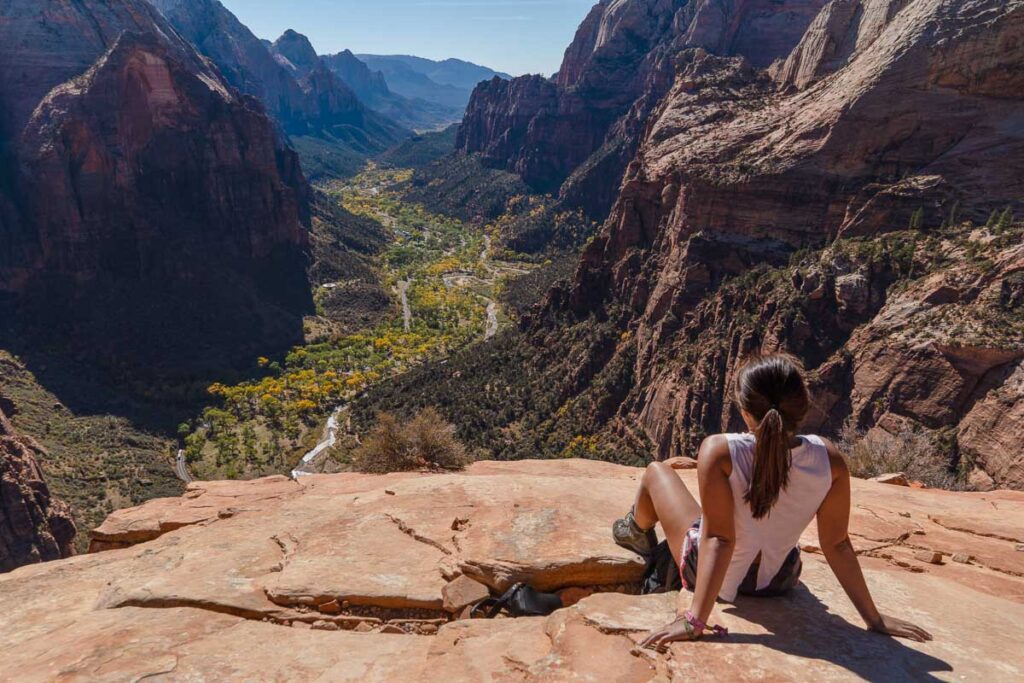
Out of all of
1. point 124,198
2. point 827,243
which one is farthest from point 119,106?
point 827,243

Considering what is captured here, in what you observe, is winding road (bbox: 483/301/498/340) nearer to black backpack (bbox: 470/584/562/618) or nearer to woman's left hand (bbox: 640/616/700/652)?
black backpack (bbox: 470/584/562/618)

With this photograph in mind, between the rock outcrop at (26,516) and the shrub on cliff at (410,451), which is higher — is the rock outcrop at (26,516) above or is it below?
below

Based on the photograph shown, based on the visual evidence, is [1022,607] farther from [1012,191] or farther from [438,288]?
[438,288]

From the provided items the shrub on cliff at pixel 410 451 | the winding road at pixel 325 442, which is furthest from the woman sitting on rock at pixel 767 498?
the winding road at pixel 325 442

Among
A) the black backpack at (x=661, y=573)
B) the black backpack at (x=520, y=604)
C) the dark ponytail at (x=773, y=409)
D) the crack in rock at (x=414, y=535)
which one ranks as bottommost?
the crack in rock at (x=414, y=535)

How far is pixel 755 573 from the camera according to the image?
205 inches

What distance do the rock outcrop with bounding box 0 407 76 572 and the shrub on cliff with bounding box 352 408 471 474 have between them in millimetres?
20493

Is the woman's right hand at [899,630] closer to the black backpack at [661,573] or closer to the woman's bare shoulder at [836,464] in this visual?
the woman's bare shoulder at [836,464]

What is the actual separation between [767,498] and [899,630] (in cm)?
161

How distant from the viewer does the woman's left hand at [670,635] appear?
4.61 meters

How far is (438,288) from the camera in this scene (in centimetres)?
10262

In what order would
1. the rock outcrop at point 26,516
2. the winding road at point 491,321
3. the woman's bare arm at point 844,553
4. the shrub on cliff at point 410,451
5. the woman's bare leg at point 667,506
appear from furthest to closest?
the winding road at point 491,321, the rock outcrop at point 26,516, the shrub on cliff at point 410,451, the woman's bare leg at point 667,506, the woman's bare arm at point 844,553

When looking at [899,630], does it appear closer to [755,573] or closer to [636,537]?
[755,573]

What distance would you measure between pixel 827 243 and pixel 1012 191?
8.60m
